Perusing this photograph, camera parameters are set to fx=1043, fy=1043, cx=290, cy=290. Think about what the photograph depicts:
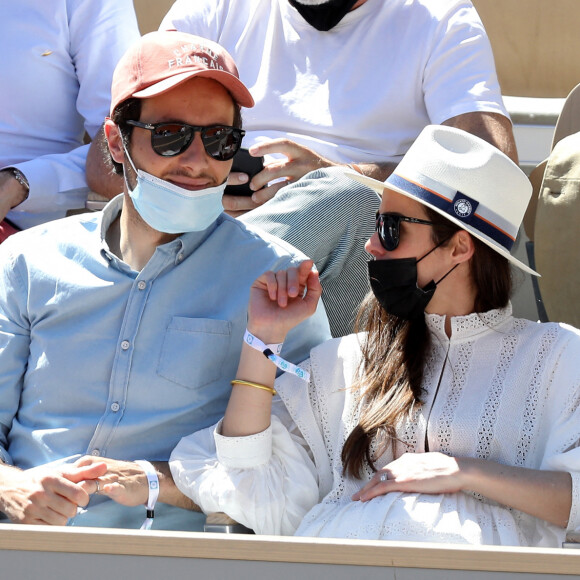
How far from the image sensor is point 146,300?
2.60m

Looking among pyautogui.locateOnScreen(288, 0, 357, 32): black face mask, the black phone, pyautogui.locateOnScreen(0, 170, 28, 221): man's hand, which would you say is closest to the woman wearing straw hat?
the black phone

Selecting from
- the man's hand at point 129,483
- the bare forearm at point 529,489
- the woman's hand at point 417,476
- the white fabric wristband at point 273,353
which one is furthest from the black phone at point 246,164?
the bare forearm at point 529,489

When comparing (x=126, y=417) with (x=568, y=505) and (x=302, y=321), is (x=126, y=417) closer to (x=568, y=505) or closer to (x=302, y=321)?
(x=302, y=321)

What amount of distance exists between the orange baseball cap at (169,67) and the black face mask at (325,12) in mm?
995

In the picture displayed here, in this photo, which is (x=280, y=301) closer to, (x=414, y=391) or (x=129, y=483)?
(x=414, y=391)

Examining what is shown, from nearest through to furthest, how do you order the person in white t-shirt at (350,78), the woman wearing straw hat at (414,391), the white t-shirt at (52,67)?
the woman wearing straw hat at (414,391) → the person in white t-shirt at (350,78) → the white t-shirt at (52,67)

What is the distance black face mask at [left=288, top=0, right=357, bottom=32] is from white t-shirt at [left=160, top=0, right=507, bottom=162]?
0.10 ft

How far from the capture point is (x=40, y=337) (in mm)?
2629

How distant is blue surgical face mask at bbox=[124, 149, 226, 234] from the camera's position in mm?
2615

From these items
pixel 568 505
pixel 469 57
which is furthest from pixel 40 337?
pixel 469 57

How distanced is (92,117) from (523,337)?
7.21ft

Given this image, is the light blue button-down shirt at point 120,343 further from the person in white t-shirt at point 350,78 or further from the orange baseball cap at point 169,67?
the person in white t-shirt at point 350,78

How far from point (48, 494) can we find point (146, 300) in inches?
22.0

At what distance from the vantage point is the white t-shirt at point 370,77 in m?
3.53
